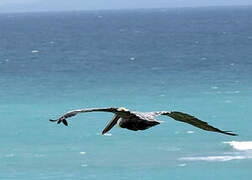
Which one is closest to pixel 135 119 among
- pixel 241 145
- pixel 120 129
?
pixel 120 129

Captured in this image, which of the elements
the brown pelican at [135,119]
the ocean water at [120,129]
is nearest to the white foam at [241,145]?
the ocean water at [120,129]

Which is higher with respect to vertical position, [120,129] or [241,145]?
[241,145]

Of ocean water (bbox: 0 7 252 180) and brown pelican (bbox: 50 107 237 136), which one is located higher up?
ocean water (bbox: 0 7 252 180)

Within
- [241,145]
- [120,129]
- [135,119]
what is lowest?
[135,119]

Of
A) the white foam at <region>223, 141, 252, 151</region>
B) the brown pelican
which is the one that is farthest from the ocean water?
the brown pelican

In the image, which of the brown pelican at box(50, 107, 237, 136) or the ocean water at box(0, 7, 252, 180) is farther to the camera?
the ocean water at box(0, 7, 252, 180)

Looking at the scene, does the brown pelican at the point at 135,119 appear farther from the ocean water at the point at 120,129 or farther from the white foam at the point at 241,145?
the white foam at the point at 241,145

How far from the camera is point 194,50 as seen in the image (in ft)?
650

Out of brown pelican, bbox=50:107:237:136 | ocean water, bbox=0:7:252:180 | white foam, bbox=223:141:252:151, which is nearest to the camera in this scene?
brown pelican, bbox=50:107:237:136

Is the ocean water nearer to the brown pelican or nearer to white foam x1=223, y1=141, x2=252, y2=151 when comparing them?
white foam x1=223, y1=141, x2=252, y2=151

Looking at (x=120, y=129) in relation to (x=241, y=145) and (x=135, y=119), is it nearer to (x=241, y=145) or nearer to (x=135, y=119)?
(x=241, y=145)

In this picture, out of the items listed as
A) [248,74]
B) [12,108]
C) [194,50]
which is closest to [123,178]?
[12,108]

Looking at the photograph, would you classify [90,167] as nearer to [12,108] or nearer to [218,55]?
[12,108]

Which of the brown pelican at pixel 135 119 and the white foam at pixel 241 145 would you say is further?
the white foam at pixel 241 145
